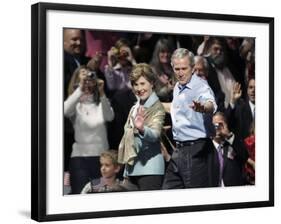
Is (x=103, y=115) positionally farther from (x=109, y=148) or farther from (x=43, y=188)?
(x=43, y=188)

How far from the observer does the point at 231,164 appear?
2.11 m

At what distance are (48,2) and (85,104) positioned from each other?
25cm

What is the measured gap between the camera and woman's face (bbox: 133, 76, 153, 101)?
6.48ft

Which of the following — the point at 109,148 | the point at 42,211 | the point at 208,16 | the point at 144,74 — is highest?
the point at 208,16

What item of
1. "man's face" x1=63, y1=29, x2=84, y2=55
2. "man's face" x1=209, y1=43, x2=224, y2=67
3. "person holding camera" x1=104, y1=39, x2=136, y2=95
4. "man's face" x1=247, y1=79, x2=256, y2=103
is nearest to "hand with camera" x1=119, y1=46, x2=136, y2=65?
"person holding camera" x1=104, y1=39, x2=136, y2=95

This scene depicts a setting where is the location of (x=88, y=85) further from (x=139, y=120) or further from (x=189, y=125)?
(x=189, y=125)

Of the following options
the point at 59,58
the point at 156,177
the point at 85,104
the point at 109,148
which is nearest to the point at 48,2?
the point at 59,58

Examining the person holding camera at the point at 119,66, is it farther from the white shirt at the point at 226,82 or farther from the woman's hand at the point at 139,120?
the white shirt at the point at 226,82

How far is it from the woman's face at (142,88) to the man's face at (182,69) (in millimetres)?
82

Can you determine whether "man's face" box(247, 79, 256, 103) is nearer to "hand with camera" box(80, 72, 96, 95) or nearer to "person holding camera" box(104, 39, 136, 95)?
"person holding camera" box(104, 39, 136, 95)

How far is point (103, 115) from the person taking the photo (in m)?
1.93

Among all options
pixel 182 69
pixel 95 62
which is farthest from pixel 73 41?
pixel 182 69

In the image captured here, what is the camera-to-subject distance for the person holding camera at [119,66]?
6.37 feet

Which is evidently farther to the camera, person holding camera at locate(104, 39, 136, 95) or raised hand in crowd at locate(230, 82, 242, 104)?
raised hand in crowd at locate(230, 82, 242, 104)
